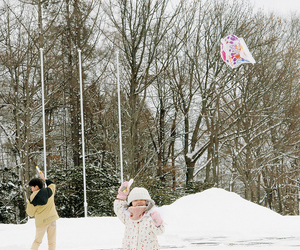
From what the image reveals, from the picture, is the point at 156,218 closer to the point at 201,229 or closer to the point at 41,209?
the point at 41,209

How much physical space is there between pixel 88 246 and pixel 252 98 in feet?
56.2

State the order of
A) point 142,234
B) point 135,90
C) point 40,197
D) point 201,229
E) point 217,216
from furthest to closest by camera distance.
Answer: point 135,90 < point 217,216 < point 201,229 < point 40,197 < point 142,234

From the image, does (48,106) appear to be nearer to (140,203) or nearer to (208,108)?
(208,108)

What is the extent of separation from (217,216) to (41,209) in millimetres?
5719

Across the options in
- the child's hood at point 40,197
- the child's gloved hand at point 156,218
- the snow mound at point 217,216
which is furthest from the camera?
the snow mound at point 217,216

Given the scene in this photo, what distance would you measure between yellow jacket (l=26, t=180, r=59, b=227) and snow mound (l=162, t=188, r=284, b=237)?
164 inches

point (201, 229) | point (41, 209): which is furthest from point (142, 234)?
point (201, 229)

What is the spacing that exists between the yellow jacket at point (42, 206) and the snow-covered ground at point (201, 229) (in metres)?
2.09

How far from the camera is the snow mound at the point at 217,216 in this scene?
11.0 m

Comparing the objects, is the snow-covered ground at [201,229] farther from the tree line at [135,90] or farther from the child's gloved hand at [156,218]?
the tree line at [135,90]

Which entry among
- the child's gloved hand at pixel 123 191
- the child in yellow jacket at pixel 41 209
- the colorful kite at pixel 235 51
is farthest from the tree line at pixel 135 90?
the child's gloved hand at pixel 123 191

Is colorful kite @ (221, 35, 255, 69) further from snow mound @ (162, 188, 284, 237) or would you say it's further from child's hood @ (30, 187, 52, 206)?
child's hood @ (30, 187, 52, 206)

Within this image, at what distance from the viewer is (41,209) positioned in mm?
7402

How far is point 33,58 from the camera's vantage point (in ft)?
72.3
